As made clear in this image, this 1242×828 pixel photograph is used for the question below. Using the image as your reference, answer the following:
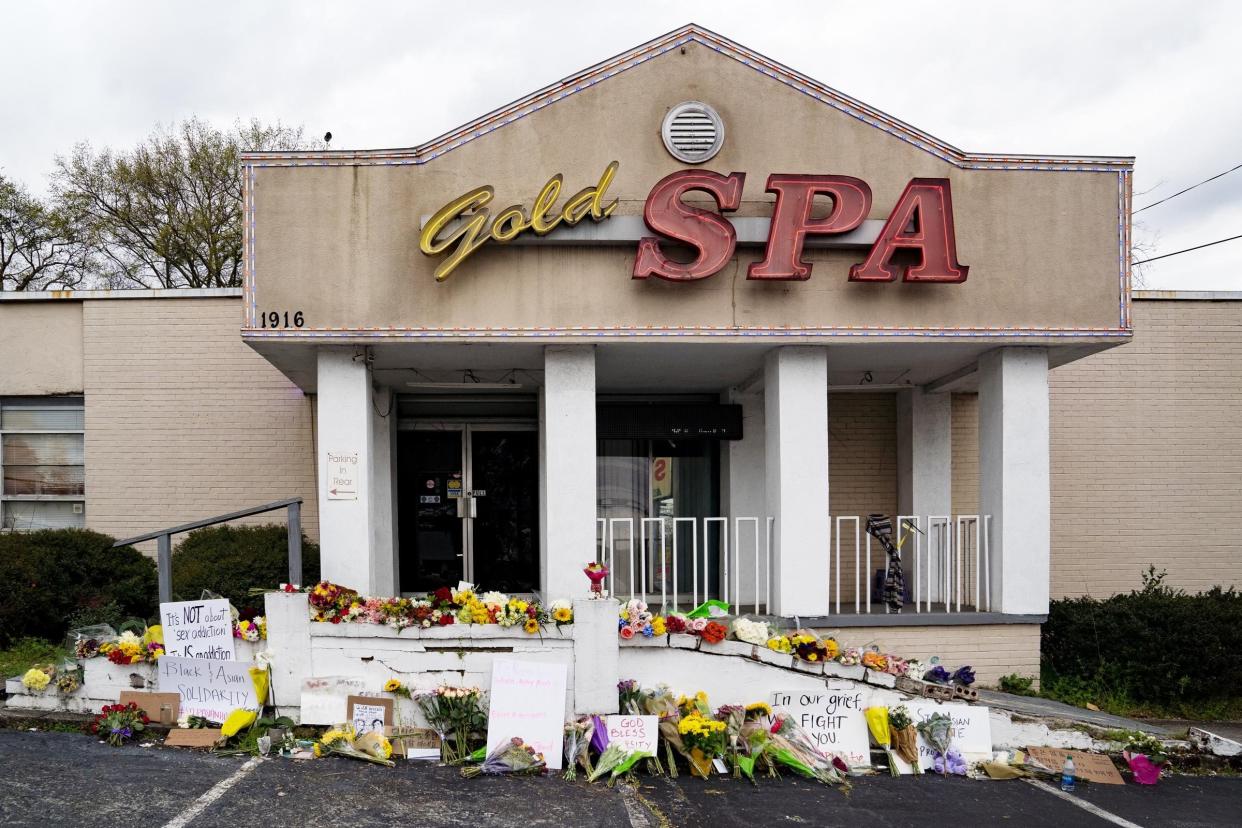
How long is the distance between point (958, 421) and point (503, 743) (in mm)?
7667

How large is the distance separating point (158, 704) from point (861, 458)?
818 cm

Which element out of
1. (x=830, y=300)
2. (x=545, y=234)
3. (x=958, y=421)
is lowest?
(x=958, y=421)

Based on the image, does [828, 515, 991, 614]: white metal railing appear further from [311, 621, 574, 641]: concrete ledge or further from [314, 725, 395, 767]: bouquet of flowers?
[314, 725, 395, 767]: bouquet of flowers

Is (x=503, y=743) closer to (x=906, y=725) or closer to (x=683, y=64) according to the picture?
(x=906, y=725)

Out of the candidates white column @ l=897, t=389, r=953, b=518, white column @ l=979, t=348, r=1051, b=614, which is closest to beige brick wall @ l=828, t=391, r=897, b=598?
white column @ l=897, t=389, r=953, b=518

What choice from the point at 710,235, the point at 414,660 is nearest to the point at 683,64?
the point at 710,235

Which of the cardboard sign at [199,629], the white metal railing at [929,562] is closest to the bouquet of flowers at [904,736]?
the white metal railing at [929,562]

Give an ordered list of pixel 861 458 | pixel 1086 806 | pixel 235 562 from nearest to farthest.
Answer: pixel 1086 806
pixel 235 562
pixel 861 458

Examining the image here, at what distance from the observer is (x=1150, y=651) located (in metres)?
9.31

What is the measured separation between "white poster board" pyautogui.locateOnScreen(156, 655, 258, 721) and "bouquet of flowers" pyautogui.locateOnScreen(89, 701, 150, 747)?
0.31 m

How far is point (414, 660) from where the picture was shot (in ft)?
23.6

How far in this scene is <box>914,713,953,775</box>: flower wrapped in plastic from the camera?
714 cm

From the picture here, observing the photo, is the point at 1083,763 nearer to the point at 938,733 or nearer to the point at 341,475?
the point at 938,733

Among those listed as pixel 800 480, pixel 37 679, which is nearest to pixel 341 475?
pixel 37 679
